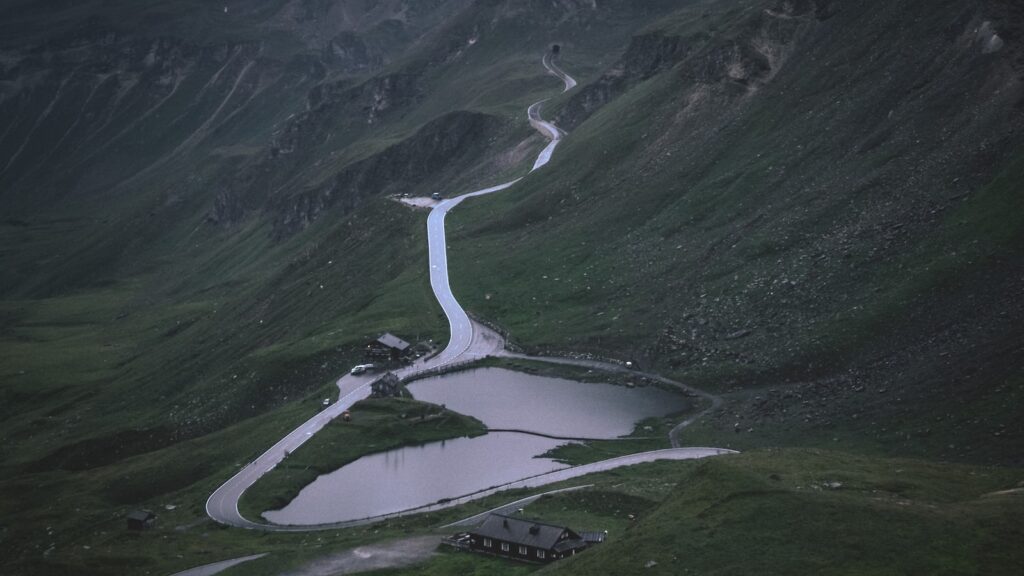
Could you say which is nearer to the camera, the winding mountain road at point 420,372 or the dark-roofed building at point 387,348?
the winding mountain road at point 420,372

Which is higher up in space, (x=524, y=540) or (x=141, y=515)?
(x=141, y=515)

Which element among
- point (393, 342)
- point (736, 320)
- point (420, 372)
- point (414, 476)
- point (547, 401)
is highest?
point (393, 342)

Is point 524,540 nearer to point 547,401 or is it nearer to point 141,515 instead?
point 141,515

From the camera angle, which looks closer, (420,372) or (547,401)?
(547,401)

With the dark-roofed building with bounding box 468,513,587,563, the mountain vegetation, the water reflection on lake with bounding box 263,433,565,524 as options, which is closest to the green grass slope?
the mountain vegetation

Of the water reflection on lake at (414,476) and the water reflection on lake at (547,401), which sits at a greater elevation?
the water reflection on lake at (547,401)

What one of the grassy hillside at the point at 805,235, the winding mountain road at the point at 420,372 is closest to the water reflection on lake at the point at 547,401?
the winding mountain road at the point at 420,372

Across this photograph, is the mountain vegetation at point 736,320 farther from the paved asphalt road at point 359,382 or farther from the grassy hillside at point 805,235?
the paved asphalt road at point 359,382

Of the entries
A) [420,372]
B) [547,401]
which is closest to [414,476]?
[547,401]
